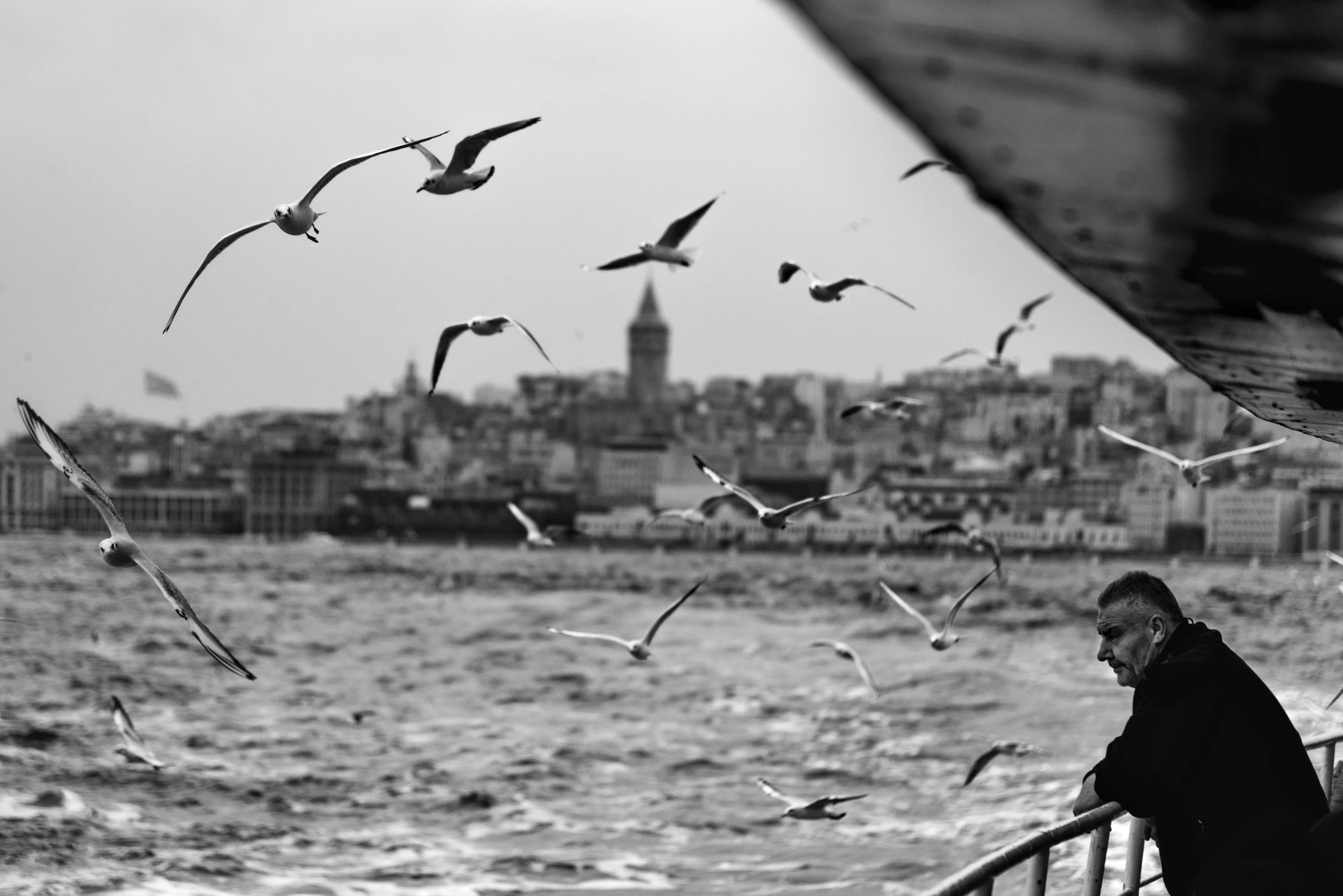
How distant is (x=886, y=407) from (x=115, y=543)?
873 centimetres

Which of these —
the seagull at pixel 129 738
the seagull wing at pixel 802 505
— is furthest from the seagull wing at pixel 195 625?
the seagull at pixel 129 738

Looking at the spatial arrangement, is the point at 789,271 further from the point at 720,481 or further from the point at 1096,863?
the point at 1096,863

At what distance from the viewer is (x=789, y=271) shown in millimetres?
12234

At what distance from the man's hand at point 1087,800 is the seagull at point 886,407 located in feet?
37.6

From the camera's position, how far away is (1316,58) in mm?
1271

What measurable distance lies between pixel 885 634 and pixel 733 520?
72.6 meters

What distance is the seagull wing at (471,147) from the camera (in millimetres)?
8738

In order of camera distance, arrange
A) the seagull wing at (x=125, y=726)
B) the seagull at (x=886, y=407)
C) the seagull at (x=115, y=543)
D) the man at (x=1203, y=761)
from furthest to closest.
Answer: the seagull wing at (x=125, y=726) → the seagull at (x=886, y=407) → the seagull at (x=115, y=543) → the man at (x=1203, y=761)

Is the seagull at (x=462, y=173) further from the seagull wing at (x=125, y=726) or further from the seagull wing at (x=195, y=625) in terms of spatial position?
the seagull wing at (x=125, y=726)

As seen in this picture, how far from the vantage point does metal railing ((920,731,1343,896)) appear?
92.4 inches

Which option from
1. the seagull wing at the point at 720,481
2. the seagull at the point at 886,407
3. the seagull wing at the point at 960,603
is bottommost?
the seagull wing at the point at 960,603

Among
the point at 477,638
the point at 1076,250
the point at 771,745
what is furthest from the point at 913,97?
the point at 477,638

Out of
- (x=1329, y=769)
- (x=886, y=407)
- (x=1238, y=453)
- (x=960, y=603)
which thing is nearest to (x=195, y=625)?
(x=1329, y=769)

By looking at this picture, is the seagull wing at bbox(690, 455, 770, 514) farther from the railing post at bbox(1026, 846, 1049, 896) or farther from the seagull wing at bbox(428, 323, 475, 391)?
the railing post at bbox(1026, 846, 1049, 896)
